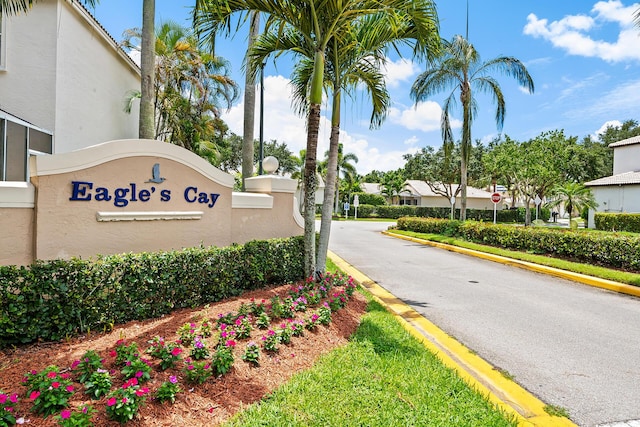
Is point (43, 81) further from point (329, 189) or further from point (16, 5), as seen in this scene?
point (329, 189)

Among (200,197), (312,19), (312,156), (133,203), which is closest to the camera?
(133,203)

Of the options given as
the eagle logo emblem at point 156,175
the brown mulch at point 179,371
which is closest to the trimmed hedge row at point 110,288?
the brown mulch at point 179,371

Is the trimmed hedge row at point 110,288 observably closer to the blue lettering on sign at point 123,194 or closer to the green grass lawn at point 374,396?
the blue lettering on sign at point 123,194

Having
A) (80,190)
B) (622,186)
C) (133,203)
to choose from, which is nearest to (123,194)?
(133,203)

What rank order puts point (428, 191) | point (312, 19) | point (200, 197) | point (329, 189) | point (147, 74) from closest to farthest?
point (312, 19)
point (200, 197)
point (329, 189)
point (147, 74)
point (428, 191)

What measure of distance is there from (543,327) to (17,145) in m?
10.9

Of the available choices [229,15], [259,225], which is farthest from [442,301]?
[229,15]

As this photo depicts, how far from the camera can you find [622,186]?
1006 inches

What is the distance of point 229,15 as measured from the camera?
6.43m

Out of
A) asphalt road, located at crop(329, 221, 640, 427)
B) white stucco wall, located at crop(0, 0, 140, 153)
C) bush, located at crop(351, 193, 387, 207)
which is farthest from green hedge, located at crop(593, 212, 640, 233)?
white stucco wall, located at crop(0, 0, 140, 153)

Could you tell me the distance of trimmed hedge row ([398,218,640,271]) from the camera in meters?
9.86

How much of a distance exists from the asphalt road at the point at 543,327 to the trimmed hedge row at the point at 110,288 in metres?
3.52

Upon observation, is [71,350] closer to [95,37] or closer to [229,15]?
[229,15]

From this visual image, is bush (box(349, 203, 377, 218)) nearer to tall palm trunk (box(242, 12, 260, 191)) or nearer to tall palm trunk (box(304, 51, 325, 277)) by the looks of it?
tall palm trunk (box(242, 12, 260, 191))
